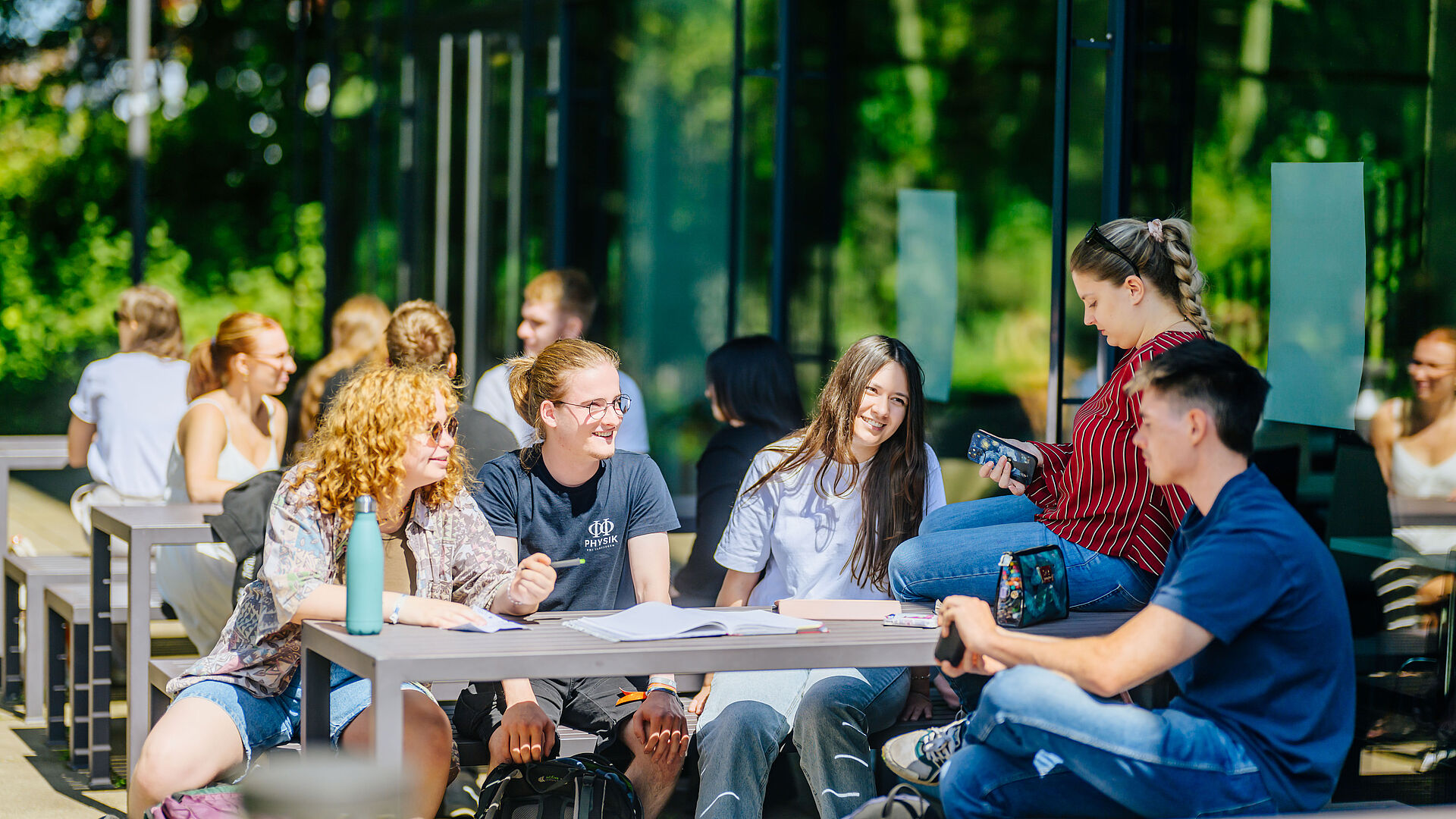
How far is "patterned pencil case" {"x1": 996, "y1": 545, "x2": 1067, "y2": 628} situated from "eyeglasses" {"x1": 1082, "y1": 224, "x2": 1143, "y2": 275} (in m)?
0.64

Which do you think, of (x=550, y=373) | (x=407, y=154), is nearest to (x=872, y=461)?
(x=550, y=373)

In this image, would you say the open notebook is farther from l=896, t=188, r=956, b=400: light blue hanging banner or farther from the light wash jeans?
l=896, t=188, r=956, b=400: light blue hanging banner

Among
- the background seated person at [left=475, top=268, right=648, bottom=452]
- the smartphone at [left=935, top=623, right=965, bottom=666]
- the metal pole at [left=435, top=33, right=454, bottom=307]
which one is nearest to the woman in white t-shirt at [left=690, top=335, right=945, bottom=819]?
the smartphone at [left=935, top=623, right=965, bottom=666]

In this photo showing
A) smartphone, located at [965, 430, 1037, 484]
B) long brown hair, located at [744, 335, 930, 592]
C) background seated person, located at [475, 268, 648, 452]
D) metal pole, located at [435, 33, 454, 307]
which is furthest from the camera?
metal pole, located at [435, 33, 454, 307]

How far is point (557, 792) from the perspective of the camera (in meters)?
2.90

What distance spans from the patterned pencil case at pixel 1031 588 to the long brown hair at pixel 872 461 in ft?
1.99

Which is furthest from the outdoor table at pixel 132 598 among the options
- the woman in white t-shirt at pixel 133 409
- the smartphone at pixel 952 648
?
the smartphone at pixel 952 648

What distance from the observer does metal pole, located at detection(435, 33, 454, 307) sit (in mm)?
9695

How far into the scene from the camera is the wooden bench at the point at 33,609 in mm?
4762

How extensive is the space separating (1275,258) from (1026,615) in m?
1.88

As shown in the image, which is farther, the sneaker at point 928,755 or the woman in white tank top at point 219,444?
the woman in white tank top at point 219,444

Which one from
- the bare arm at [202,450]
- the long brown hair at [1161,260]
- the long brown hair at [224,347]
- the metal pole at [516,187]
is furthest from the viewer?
the metal pole at [516,187]

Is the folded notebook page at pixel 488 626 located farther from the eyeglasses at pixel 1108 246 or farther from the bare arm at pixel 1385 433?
the bare arm at pixel 1385 433

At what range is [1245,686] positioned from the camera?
2.27 m
